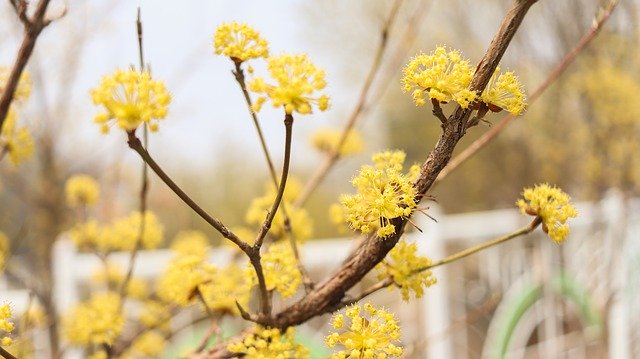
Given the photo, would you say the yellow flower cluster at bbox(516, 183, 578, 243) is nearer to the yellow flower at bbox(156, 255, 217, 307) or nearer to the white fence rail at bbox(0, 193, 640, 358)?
the yellow flower at bbox(156, 255, 217, 307)

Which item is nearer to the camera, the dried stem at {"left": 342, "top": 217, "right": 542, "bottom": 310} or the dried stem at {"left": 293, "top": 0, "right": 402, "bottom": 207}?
the dried stem at {"left": 342, "top": 217, "right": 542, "bottom": 310}

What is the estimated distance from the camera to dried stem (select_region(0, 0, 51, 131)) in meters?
0.66

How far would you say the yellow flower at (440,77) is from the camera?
524mm

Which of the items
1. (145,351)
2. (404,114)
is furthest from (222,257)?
(404,114)

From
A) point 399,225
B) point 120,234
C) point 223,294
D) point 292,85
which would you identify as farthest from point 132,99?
point 120,234

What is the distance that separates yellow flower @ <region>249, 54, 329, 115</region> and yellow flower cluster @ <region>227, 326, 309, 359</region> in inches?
7.5

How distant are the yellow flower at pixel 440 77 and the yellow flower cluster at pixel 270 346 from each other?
0.22 m

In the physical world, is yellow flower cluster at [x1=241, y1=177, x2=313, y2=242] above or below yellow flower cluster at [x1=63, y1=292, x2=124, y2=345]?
above

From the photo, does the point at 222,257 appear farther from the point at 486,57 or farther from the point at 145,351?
the point at 486,57

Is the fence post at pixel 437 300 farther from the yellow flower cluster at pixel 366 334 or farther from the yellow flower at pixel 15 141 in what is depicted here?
the yellow flower cluster at pixel 366 334

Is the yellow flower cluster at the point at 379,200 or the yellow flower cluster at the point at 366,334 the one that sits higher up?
the yellow flower cluster at the point at 379,200

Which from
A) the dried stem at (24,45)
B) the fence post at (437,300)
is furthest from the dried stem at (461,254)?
the fence post at (437,300)

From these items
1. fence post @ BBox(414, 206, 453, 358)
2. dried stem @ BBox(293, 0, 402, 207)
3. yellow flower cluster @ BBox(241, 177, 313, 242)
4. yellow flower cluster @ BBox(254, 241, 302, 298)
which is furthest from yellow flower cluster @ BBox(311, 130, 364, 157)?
fence post @ BBox(414, 206, 453, 358)

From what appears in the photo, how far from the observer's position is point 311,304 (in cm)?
62
